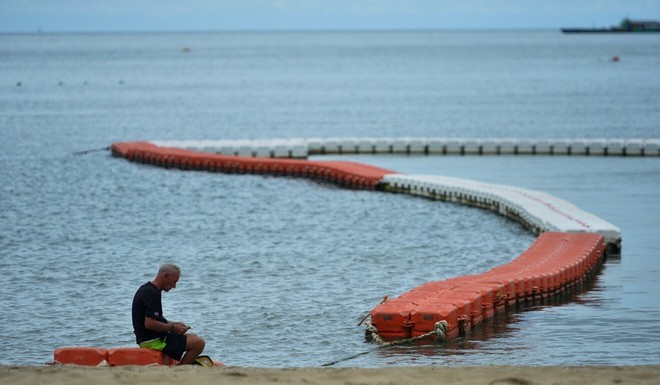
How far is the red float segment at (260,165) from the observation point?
57938mm

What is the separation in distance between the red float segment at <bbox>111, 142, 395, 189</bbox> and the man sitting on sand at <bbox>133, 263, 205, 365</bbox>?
120 feet

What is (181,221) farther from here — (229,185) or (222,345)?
(222,345)

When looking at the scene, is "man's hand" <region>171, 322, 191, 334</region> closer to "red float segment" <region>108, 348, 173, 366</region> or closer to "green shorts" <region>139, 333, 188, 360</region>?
"green shorts" <region>139, 333, 188, 360</region>

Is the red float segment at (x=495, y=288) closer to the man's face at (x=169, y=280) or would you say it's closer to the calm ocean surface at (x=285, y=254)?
the calm ocean surface at (x=285, y=254)

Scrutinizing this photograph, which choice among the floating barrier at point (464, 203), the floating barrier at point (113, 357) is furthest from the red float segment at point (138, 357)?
the floating barrier at point (464, 203)

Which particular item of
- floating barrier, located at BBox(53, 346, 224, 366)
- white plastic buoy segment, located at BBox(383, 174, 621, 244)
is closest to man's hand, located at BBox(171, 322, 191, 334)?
floating barrier, located at BBox(53, 346, 224, 366)

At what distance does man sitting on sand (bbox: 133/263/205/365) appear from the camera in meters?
19.4

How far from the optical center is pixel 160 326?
19.8 m

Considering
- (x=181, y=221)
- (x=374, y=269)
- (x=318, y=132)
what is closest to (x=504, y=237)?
(x=374, y=269)

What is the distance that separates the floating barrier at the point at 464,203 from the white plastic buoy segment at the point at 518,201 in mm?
36

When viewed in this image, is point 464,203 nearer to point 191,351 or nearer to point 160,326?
point 191,351

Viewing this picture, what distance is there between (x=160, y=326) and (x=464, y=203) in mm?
32757

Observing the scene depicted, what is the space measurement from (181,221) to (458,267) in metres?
15.1

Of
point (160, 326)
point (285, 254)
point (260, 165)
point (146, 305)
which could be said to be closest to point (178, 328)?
point (160, 326)
